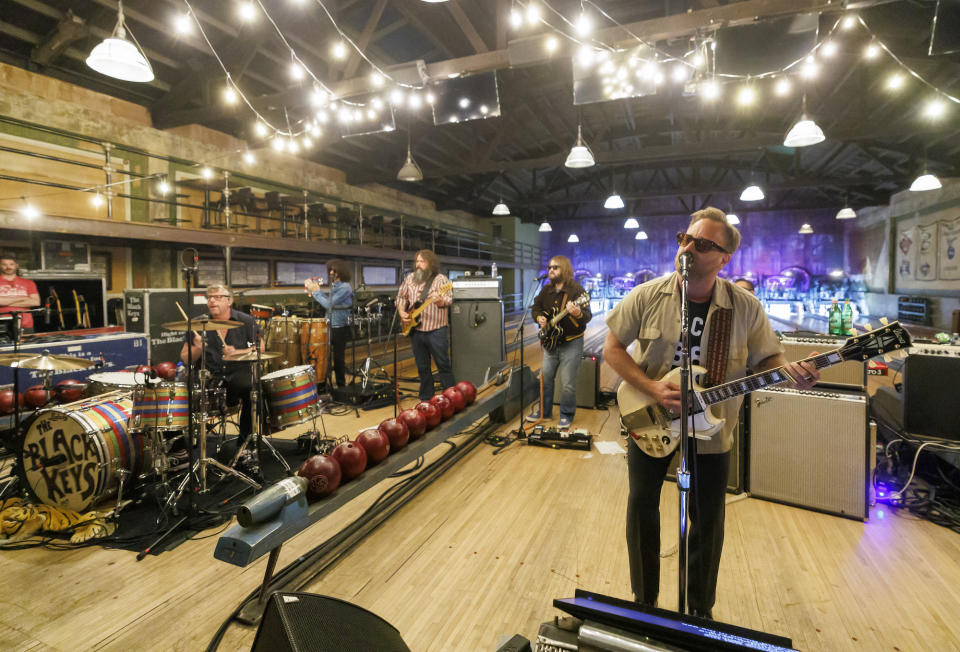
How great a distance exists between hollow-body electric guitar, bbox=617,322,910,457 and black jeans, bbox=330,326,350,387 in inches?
194

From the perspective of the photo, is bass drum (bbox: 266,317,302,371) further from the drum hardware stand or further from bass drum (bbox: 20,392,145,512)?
bass drum (bbox: 20,392,145,512)

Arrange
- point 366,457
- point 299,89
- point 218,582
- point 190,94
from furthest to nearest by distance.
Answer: point 190,94 < point 299,89 < point 366,457 < point 218,582

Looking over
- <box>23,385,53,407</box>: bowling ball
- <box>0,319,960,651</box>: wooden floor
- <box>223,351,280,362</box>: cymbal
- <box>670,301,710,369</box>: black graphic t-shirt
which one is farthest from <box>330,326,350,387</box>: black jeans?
<box>670,301,710,369</box>: black graphic t-shirt

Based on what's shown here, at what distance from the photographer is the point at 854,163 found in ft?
43.5

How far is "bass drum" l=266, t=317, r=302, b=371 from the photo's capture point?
6.19 meters

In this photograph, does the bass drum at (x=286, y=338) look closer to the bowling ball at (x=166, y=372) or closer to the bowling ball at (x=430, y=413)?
the bowling ball at (x=166, y=372)

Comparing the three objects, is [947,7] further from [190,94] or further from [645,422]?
[190,94]

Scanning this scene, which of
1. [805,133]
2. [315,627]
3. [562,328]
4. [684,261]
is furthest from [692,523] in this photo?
[805,133]

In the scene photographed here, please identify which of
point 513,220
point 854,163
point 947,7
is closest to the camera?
point 947,7

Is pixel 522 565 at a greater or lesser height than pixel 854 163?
lesser

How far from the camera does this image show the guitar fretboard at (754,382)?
1.79m

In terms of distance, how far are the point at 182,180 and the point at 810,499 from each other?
9.86m

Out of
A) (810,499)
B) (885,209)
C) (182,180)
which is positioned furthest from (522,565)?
(885,209)

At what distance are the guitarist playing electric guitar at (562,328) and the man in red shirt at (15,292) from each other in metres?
5.87
